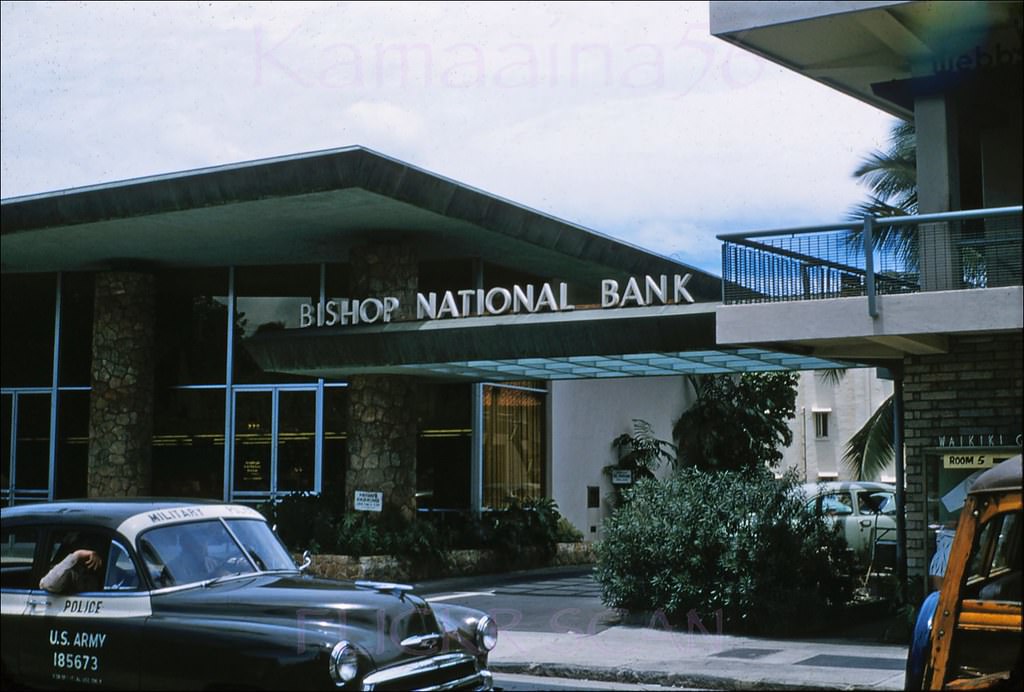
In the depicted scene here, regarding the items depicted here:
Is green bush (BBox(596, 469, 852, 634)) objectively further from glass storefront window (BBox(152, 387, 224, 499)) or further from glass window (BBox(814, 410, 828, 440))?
glass window (BBox(814, 410, 828, 440))

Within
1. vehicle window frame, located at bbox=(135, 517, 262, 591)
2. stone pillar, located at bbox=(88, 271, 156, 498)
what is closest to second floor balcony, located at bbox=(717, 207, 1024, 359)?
vehicle window frame, located at bbox=(135, 517, 262, 591)

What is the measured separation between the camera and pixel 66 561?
8422 millimetres

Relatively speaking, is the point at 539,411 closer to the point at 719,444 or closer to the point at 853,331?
the point at 719,444

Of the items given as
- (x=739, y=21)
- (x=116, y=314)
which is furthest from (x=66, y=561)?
(x=116, y=314)

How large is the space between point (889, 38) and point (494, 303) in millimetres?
8086

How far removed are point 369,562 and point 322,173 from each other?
6271mm

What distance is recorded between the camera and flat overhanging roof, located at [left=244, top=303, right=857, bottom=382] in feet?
55.6

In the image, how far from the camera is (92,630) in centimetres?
816

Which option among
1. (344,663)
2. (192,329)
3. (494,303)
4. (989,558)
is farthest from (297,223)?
(989,558)

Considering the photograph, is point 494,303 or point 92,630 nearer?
point 92,630

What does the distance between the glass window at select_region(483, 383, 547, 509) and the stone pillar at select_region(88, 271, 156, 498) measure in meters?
7.03

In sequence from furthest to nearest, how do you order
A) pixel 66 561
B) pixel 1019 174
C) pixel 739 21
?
1. pixel 1019 174
2. pixel 739 21
3. pixel 66 561

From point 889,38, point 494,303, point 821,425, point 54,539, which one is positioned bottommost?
point 54,539

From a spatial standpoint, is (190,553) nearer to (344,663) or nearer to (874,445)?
(344,663)
